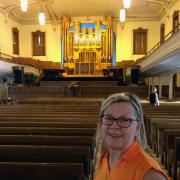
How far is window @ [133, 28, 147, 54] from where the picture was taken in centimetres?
2077

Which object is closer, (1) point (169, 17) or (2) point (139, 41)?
(1) point (169, 17)

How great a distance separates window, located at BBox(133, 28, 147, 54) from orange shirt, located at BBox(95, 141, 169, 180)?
20.2 m

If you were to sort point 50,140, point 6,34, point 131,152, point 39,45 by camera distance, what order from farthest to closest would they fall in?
point 39,45 < point 6,34 < point 50,140 < point 131,152

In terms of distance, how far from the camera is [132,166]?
1.03m

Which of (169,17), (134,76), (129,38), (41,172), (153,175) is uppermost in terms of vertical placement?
(169,17)

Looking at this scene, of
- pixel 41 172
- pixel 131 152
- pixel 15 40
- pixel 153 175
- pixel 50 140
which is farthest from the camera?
pixel 15 40

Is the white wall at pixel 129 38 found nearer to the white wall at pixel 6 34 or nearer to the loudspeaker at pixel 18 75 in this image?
the white wall at pixel 6 34

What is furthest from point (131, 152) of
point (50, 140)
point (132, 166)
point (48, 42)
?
point (48, 42)

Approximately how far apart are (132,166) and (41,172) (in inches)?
46.8

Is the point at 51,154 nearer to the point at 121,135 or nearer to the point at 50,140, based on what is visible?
the point at 50,140

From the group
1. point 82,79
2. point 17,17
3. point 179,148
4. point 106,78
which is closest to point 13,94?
point 82,79

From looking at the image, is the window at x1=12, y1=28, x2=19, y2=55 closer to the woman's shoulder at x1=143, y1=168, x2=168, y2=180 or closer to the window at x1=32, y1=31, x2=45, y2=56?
the window at x1=32, y1=31, x2=45, y2=56

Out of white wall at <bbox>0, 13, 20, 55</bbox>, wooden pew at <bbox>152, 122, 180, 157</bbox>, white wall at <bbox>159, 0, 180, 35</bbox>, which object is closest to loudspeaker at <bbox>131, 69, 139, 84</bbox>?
white wall at <bbox>159, 0, 180, 35</bbox>

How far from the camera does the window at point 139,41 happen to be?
20.8 metres
